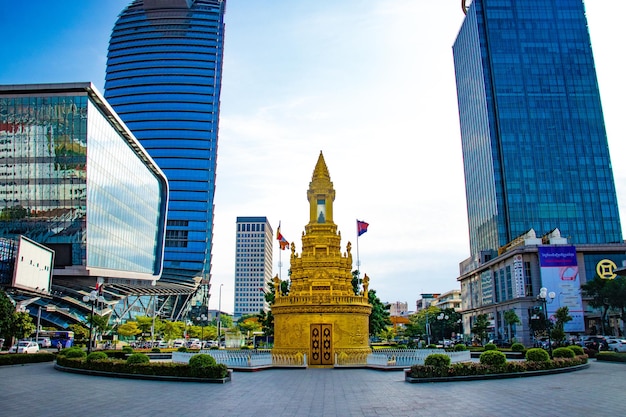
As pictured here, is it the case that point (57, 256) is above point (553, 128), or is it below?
below

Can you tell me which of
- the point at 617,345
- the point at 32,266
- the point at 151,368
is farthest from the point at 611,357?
the point at 32,266

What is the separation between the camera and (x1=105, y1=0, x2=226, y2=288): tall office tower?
149000mm

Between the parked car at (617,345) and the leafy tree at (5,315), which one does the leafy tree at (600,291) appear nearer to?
the parked car at (617,345)

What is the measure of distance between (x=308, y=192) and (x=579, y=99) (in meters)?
86.0

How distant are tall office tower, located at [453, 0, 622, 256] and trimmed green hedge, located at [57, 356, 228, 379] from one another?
288ft

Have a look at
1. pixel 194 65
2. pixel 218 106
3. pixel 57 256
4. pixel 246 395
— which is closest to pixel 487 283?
pixel 57 256

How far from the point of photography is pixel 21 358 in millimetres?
36656

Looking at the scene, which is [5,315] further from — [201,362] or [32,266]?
[201,362]

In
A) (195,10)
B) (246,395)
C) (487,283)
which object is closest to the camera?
(246,395)

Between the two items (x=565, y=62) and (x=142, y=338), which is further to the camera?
(x=565, y=62)

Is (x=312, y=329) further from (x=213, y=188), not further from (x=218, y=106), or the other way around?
(x=218, y=106)

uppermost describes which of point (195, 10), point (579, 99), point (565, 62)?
point (195, 10)

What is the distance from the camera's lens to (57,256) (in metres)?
69.6

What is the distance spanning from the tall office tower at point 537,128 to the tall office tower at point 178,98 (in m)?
78.1
